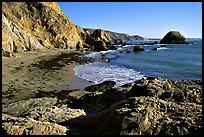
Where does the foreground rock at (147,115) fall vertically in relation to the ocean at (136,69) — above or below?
above

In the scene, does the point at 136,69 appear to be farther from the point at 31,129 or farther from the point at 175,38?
the point at 175,38

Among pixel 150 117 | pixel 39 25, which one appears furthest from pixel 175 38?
pixel 150 117

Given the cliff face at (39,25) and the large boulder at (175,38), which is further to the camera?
the large boulder at (175,38)

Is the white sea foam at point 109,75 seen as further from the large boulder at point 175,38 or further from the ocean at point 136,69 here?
the large boulder at point 175,38

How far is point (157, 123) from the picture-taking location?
532cm

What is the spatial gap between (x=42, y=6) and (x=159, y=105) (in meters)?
63.7

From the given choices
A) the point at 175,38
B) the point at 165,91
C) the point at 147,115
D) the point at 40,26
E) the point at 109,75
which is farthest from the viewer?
the point at 175,38

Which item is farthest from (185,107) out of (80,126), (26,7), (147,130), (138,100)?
(26,7)

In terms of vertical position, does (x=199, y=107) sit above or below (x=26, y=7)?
below

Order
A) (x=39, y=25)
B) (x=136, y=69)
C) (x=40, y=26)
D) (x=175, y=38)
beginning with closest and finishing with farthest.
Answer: (x=136, y=69), (x=39, y=25), (x=40, y=26), (x=175, y=38)

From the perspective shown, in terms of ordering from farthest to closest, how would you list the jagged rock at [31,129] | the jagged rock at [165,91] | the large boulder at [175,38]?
the large boulder at [175,38] → the jagged rock at [165,91] → the jagged rock at [31,129]

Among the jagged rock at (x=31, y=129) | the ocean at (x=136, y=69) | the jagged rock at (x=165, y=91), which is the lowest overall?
the ocean at (x=136, y=69)

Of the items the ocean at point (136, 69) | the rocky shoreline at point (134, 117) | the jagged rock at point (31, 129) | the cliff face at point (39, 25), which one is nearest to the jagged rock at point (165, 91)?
the rocky shoreline at point (134, 117)

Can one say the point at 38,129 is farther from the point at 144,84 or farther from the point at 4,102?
the point at 4,102
